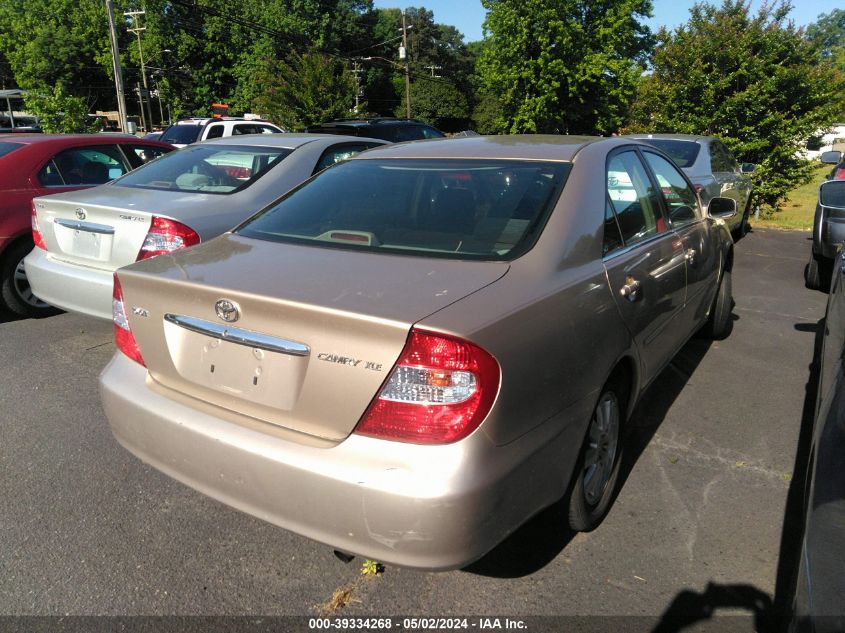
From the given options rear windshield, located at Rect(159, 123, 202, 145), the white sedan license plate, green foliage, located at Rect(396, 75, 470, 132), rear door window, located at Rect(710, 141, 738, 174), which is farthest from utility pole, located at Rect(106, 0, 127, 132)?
green foliage, located at Rect(396, 75, 470, 132)

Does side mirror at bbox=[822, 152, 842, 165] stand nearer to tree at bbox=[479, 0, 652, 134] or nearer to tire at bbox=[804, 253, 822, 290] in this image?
tire at bbox=[804, 253, 822, 290]

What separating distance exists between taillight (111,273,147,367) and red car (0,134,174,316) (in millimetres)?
3527

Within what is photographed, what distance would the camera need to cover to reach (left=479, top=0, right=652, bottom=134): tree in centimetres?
2870

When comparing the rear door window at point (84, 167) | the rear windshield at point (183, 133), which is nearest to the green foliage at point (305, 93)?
the rear windshield at point (183, 133)

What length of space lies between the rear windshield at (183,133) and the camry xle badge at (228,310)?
1568 cm

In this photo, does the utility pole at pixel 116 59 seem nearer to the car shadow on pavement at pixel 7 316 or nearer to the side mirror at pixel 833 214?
the car shadow on pavement at pixel 7 316

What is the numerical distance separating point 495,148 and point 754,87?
1052cm

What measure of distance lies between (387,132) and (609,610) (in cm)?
1103

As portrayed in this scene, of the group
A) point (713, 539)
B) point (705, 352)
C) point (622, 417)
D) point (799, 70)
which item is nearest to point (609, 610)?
point (713, 539)

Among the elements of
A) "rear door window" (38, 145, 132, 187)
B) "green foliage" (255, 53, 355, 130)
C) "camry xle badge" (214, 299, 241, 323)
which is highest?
"green foliage" (255, 53, 355, 130)

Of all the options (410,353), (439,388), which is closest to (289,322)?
(410,353)

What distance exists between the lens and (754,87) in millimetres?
11414

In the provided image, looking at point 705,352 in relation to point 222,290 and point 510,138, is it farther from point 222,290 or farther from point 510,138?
point 222,290

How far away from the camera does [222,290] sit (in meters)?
2.10
